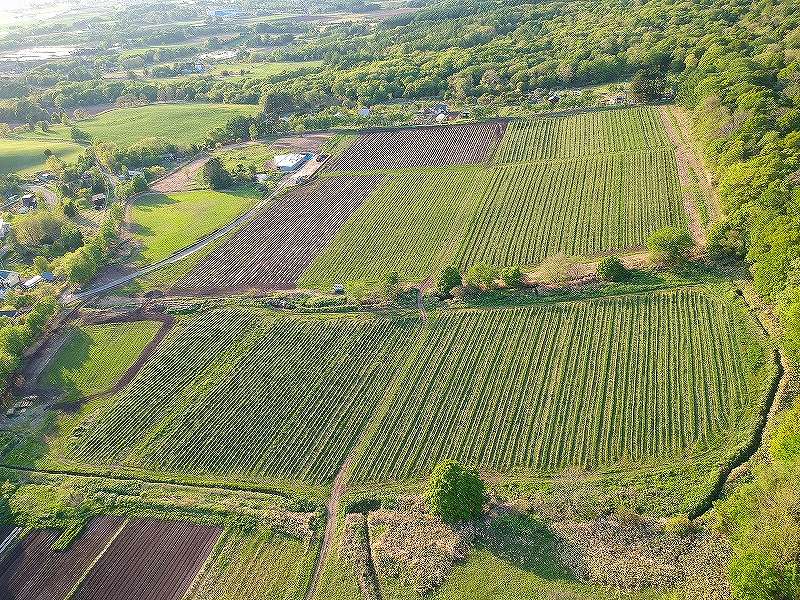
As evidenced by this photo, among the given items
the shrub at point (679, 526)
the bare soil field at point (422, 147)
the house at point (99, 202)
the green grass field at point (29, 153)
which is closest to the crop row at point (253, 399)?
the shrub at point (679, 526)

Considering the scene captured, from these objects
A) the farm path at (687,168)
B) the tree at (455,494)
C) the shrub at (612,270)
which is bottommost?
the tree at (455,494)

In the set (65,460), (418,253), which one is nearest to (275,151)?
(418,253)

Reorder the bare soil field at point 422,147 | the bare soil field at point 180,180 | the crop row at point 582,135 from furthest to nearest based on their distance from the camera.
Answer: the bare soil field at point 180,180 < the bare soil field at point 422,147 < the crop row at point 582,135

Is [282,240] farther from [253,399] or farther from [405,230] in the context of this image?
[253,399]

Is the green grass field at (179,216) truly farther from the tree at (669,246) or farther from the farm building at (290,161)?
the tree at (669,246)

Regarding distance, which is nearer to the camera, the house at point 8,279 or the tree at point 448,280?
the tree at point 448,280

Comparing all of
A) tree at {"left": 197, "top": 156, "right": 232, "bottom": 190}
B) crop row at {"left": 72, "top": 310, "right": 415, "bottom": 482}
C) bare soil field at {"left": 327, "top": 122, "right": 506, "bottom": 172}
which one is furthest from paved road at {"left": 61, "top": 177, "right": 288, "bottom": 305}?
crop row at {"left": 72, "top": 310, "right": 415, "bottom": 482}

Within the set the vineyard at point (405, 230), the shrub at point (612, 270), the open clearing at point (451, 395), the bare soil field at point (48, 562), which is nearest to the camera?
the bare soil field at point (48, 562)

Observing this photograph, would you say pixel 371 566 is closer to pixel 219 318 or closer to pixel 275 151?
pixel 219 318
